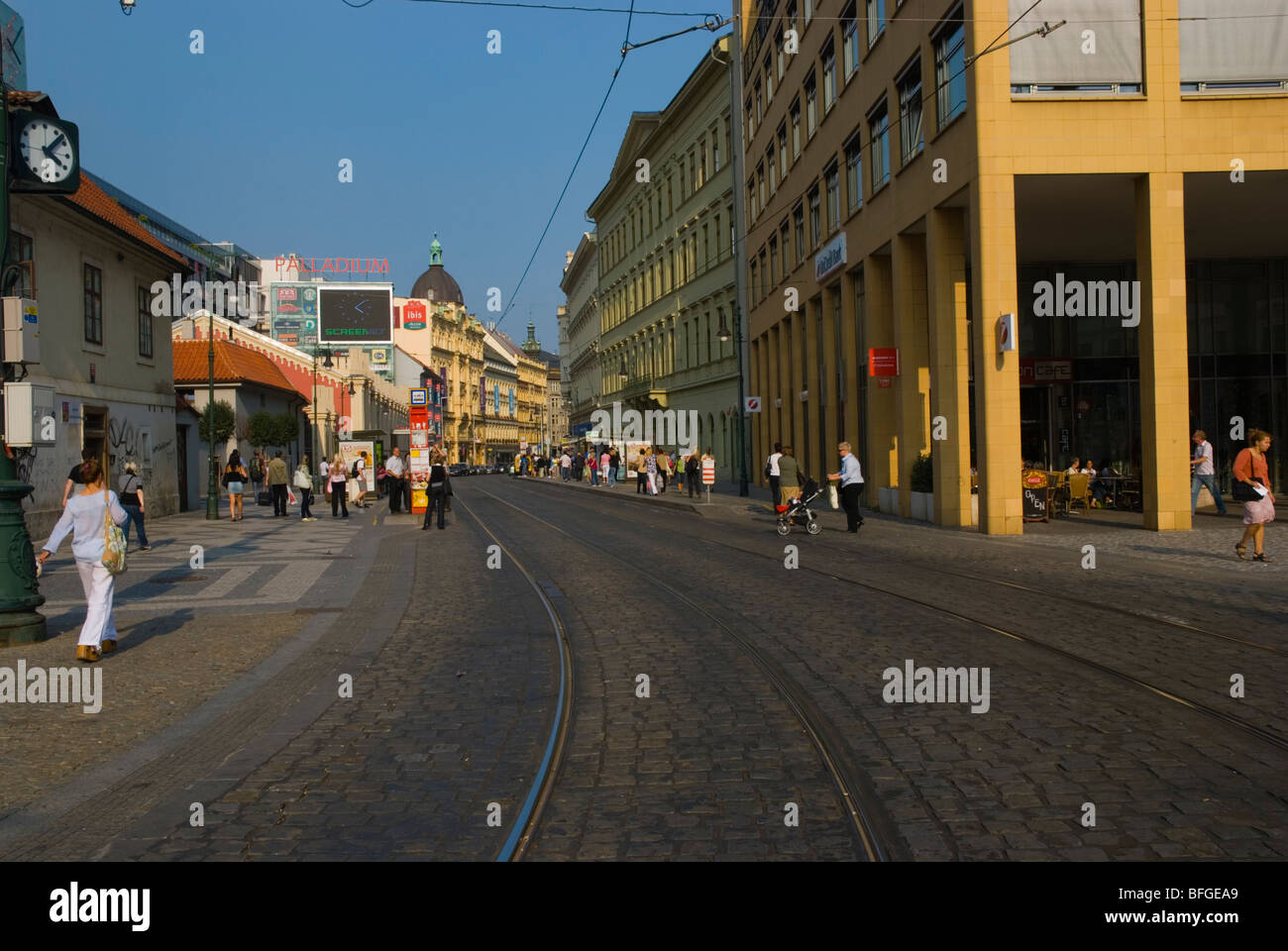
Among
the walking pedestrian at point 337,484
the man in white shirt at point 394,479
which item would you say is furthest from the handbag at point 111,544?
the walking pedestrian at point 337,484

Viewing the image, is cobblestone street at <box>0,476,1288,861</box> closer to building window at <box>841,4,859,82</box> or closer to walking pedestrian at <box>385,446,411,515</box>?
walking pedestrian at <box>385,446,411,515</box>

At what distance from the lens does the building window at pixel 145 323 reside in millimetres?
29344

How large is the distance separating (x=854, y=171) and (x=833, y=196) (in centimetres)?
266

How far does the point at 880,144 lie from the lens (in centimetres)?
2712

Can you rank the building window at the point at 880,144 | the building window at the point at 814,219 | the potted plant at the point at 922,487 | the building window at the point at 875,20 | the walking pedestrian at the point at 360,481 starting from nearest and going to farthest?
the potted plant at the point at 922,487 → the building window at the point at 875,20 → the building window at the point at 880,144 → the building window at the point at 814,219 → the walking pedestrian at the point at 360,481

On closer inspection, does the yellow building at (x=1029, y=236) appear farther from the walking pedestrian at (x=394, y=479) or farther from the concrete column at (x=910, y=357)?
the walking pedestrian at (x=394, y=479)

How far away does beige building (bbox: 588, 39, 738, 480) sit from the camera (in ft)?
169

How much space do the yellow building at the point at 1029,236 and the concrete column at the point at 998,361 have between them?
40 millimetres

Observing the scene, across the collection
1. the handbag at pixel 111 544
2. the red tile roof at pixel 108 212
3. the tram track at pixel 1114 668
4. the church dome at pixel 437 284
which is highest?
the church dome at pixel 437 284

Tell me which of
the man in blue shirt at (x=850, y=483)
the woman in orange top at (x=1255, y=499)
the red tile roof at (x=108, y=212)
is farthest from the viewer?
the red tile roof at (x=108, y=212)

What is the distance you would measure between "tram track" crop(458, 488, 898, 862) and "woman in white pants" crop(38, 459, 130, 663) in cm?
519

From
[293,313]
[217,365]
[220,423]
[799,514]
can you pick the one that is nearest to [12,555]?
[799,514]

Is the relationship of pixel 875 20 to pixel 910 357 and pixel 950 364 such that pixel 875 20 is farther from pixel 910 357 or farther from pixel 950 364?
pixel 950 364
